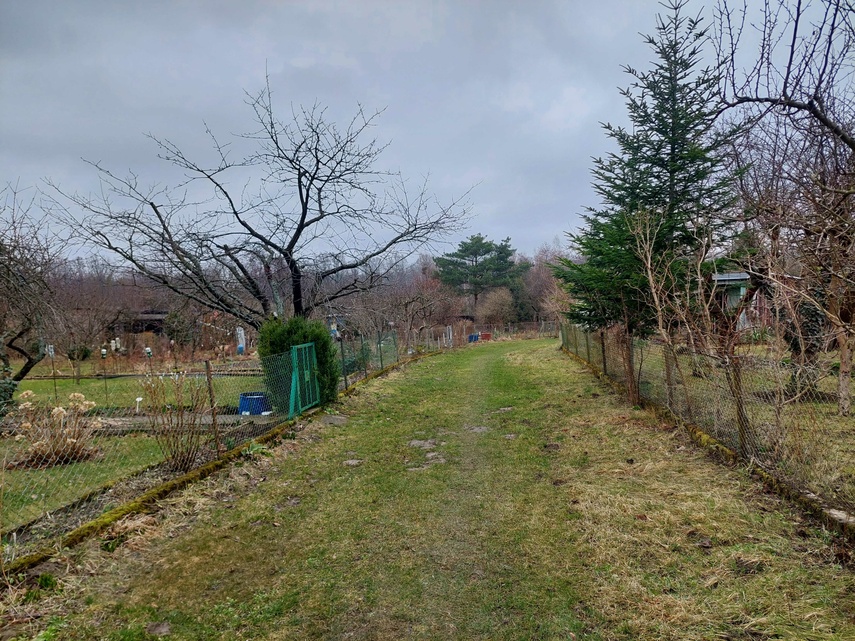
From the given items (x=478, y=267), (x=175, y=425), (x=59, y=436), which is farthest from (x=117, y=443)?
(x=478, y=267)

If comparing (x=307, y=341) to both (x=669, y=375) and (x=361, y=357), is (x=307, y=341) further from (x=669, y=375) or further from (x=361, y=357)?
(x=669, y=375)

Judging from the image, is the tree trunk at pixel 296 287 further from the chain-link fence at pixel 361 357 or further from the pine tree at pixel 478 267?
the pine tree at pixel 478 267

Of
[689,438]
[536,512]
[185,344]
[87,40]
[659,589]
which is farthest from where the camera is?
[185,344]

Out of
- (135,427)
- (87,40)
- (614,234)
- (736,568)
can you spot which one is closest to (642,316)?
(614,234)

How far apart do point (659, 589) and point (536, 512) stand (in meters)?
1.41

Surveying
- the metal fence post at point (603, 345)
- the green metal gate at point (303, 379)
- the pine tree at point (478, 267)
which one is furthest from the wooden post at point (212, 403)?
the pine tree at point (478, 267)

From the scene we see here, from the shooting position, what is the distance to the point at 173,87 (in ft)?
25.3

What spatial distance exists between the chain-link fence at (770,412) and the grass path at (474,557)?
0.33m

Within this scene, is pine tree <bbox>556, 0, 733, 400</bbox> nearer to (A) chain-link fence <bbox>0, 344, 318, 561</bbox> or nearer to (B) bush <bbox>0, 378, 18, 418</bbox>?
(A) chain-link fence <bbox>0, 344, 318, 561</bbox>

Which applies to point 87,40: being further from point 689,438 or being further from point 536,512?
point 689,438

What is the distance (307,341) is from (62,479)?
13.1 feet

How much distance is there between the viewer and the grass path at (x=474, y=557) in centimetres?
264

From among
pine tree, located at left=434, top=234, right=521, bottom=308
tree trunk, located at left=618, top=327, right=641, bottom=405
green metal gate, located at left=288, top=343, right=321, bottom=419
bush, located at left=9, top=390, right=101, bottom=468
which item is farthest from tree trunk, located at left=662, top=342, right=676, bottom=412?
pine tree, located at left=434, top=234, right=521, bottom=308

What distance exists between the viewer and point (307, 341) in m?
8.66
